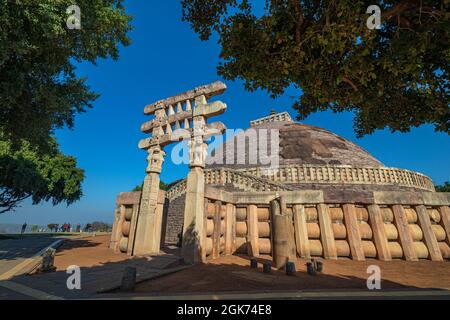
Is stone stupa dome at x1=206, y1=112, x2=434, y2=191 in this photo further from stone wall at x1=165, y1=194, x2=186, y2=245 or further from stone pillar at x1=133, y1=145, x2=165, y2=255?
stone pillar at x1=133, y1=145, x2=165, y2=255

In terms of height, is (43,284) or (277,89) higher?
(277,89)

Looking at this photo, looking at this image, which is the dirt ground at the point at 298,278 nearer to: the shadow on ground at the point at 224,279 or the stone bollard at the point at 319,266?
the shadow on ground at the point at 224,279

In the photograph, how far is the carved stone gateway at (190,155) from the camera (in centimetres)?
779

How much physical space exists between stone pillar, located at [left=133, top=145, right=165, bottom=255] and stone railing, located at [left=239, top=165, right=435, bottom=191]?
36.1ft

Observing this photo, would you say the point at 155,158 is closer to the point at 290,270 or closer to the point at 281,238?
the point at 281,238

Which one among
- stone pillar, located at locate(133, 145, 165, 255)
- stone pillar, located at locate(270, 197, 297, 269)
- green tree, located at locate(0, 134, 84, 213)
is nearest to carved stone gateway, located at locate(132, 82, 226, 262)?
stone pillar, located at locate(133, 145, 165, 255)

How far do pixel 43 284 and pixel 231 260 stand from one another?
5.35m

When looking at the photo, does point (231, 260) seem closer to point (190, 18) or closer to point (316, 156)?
point (190, 18)

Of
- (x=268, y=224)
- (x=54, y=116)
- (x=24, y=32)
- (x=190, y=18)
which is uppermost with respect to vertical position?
(x=24, y=32)

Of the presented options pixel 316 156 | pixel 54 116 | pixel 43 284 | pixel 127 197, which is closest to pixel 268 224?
pixel 127 197

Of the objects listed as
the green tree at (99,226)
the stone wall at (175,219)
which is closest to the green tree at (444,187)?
the stone wall at (175,219)

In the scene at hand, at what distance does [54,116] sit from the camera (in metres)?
10.1

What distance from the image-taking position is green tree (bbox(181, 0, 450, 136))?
4.34m
